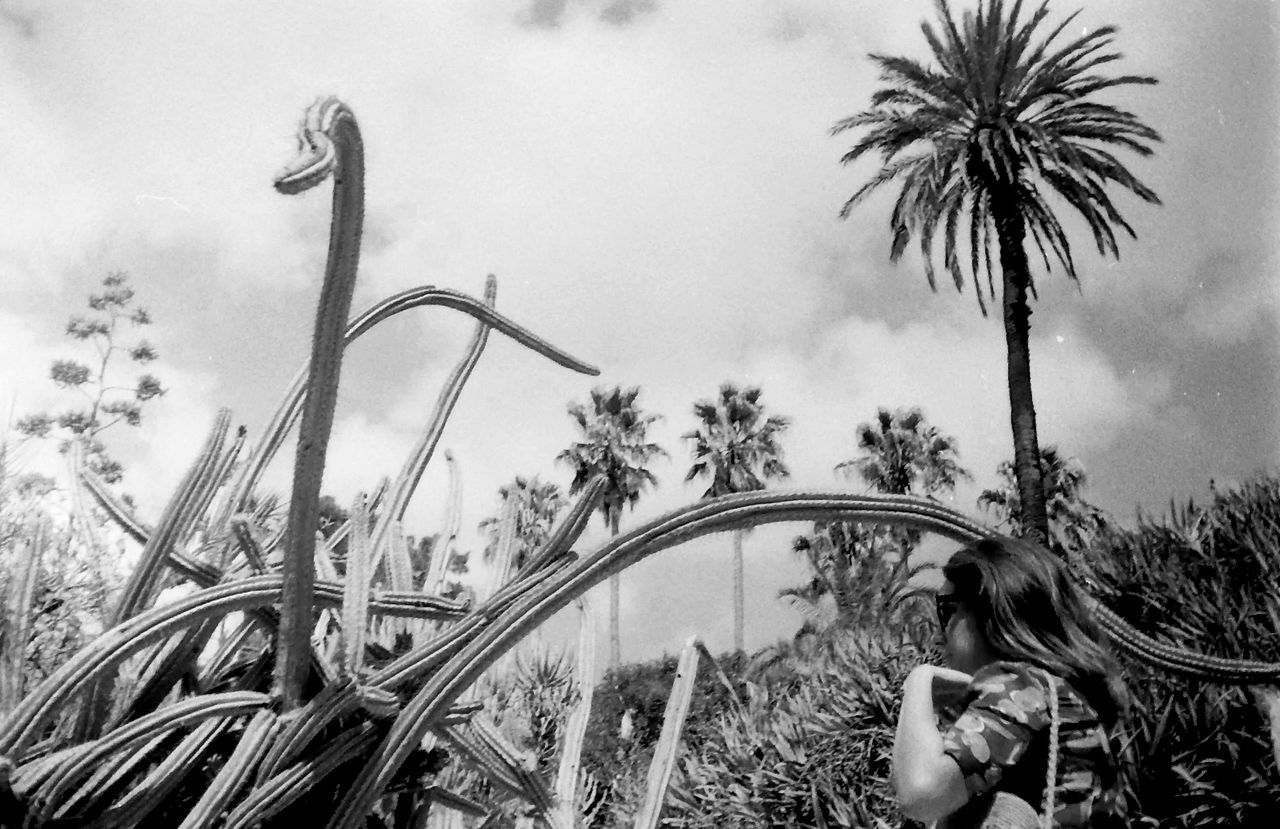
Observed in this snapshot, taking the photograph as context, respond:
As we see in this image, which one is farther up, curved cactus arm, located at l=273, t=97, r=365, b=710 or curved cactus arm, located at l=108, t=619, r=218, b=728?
curved cactus arm, located at l=273, t=97, r=365, b=710

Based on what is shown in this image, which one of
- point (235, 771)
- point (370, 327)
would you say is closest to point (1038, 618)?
point (370, 327)

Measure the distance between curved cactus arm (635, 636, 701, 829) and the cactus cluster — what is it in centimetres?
27

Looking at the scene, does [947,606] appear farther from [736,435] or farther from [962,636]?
[736,435]

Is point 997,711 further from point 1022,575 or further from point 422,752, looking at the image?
point 422,752

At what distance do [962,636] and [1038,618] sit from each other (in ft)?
0.32

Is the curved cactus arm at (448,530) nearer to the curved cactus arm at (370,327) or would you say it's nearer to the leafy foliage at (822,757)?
the curved cactus arm at (370,327)

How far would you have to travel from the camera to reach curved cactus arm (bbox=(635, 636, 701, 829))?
101cm

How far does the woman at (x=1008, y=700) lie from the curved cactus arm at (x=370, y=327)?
49 centimetres

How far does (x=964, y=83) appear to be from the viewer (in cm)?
1773

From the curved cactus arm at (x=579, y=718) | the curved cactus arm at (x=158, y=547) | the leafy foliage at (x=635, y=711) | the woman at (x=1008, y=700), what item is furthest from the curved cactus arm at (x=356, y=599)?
the leafy foliage at (x=635, y=711)

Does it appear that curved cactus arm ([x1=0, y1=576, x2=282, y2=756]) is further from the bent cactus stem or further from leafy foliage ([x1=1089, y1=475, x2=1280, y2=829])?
leafy foliage ([x1=1089, y1=475, x2=1280, y2=829])

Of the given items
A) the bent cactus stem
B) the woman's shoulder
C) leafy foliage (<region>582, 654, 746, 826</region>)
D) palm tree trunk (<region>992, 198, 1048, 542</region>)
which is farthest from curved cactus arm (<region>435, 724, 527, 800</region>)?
palm tree trunk (<region>992, 198, 1048, 542</region>)

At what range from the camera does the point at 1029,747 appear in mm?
1222

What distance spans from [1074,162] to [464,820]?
17.6 m
